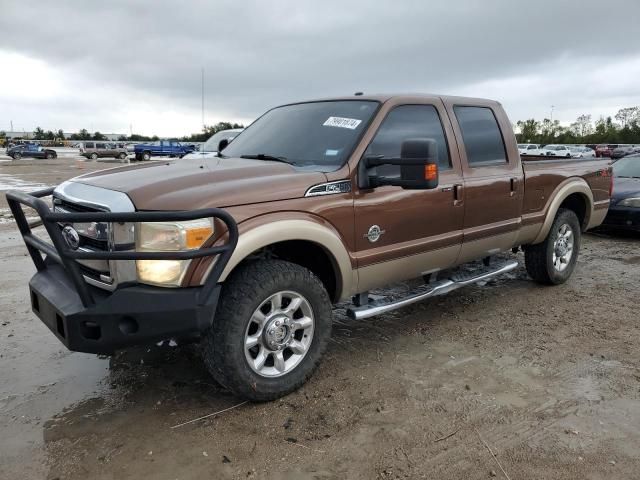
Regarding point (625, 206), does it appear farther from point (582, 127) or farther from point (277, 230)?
point (582, 127)

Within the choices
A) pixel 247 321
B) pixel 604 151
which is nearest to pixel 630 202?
pixel 247 321

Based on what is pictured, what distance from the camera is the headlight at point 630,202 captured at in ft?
26.8

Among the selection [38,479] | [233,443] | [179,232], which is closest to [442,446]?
[233,443]

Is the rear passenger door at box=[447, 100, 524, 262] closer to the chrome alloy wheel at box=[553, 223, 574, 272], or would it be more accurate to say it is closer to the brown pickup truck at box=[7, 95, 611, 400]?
the brown pickup truck at box=[7, 95, 611, 400]

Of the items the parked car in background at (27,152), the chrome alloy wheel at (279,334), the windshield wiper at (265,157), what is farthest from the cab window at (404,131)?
the parked car in background at (27,152)

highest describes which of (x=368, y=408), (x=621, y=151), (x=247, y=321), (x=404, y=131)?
(x=404, y=131)

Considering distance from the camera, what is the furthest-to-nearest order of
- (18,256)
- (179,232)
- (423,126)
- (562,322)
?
(18,256) < (562,322) < (423,126) < (179,232)

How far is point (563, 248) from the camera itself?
18.6ft

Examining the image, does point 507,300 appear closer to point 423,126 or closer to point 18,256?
point 423,126

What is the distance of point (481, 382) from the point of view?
11.5ft

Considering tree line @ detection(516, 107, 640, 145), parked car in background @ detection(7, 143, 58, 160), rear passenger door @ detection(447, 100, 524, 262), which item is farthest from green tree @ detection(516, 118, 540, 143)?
rear passenger door @ detection(447, 100, 524, 262)

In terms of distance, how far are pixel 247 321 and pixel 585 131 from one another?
80.1 m

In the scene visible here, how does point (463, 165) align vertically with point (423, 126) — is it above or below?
below

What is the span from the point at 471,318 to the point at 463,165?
1.39 meters
